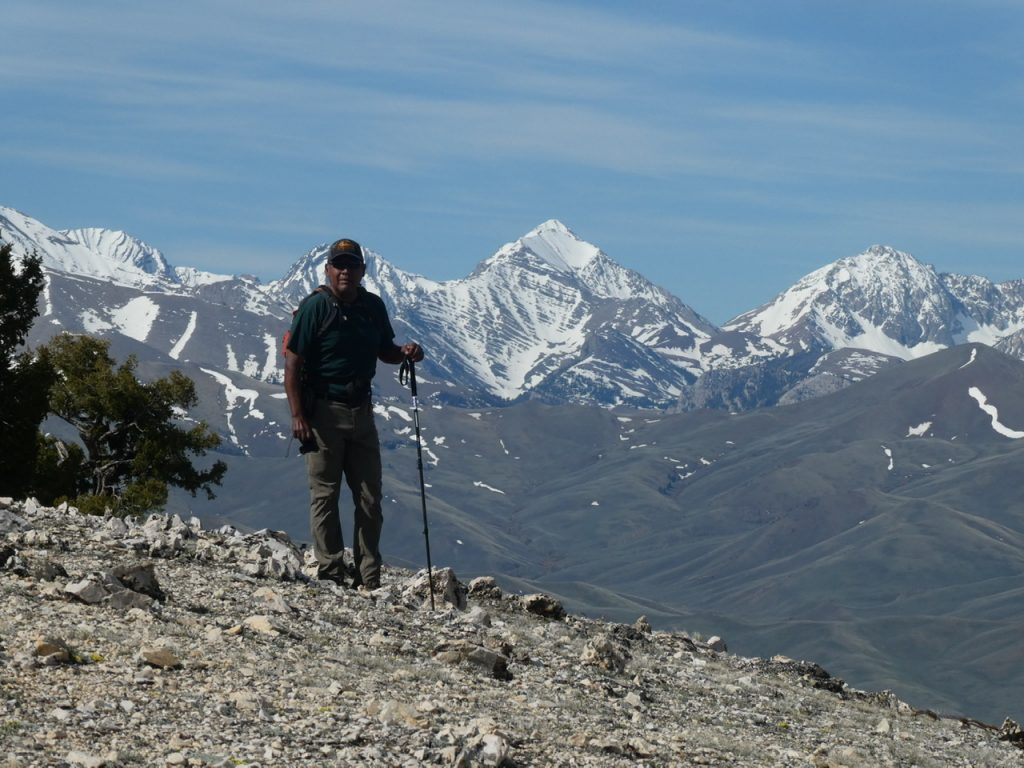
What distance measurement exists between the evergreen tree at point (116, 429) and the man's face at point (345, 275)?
3596cm

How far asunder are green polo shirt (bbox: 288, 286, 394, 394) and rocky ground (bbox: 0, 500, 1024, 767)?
2399 mm

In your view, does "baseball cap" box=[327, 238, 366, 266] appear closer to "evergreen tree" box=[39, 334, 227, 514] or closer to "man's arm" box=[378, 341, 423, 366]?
"man's arm" box=[378, 341, 423, 366]

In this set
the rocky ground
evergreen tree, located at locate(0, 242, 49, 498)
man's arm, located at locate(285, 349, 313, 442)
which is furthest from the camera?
evergreen tree, located at locate(0, 242, 49, 498)

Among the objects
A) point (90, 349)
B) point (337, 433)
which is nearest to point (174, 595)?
point (337, 433)

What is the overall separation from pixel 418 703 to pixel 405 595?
6.61 meters

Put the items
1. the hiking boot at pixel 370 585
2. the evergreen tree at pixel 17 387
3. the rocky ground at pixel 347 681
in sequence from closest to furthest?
the rocky ground at pixel 347 681 < the hiking boot at pixel 370 585 < the evergreen tree at pixel 17 387

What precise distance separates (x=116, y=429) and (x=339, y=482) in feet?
130

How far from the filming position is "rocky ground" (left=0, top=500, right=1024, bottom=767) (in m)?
10.6

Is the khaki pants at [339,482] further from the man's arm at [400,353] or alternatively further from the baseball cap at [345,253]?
the baseball cap at [345,253]

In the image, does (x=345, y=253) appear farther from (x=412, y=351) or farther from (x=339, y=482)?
(x=339, y=482)

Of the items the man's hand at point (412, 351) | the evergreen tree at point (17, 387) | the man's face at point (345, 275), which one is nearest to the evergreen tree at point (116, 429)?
the evergreen tree at point (17, 387)

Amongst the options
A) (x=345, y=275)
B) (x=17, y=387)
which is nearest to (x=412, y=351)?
(x=345, y=275)

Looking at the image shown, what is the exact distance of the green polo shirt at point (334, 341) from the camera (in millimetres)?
18328

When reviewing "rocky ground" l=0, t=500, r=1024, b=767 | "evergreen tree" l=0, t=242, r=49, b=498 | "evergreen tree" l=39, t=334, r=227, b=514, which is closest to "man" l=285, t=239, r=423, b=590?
"rocky ground" l=0, t=500, r=1024, b=767
